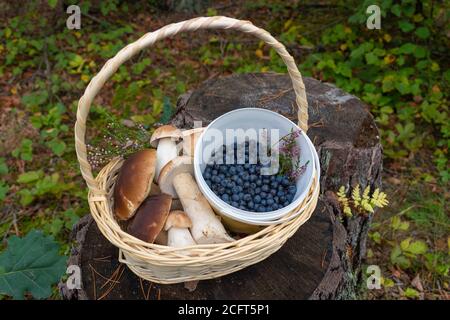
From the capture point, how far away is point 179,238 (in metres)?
1.56

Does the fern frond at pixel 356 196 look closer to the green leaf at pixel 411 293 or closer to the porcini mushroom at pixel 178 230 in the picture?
the green leaf at pixel 411 293

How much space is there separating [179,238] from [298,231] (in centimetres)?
55

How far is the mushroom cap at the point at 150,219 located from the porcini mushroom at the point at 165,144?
0.72ft

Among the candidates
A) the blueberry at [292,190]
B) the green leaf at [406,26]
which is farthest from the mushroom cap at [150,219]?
the green leaf at [406,26]

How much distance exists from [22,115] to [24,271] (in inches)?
85.1

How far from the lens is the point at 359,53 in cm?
339

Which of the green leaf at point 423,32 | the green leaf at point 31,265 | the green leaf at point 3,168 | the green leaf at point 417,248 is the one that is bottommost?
the green leaf at point 417,248

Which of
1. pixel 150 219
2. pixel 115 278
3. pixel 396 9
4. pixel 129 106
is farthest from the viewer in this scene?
pixel 129 106

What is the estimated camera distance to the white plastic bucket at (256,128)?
1.54 m

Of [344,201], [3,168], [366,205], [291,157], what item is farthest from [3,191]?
[366,205]

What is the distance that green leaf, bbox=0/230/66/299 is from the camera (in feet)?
5.47

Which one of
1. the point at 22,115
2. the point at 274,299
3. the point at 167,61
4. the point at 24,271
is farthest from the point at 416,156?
the point at 22,115

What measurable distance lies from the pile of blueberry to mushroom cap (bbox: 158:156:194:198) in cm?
8

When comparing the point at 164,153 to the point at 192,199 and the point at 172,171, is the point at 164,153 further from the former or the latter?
the point at 192,199
